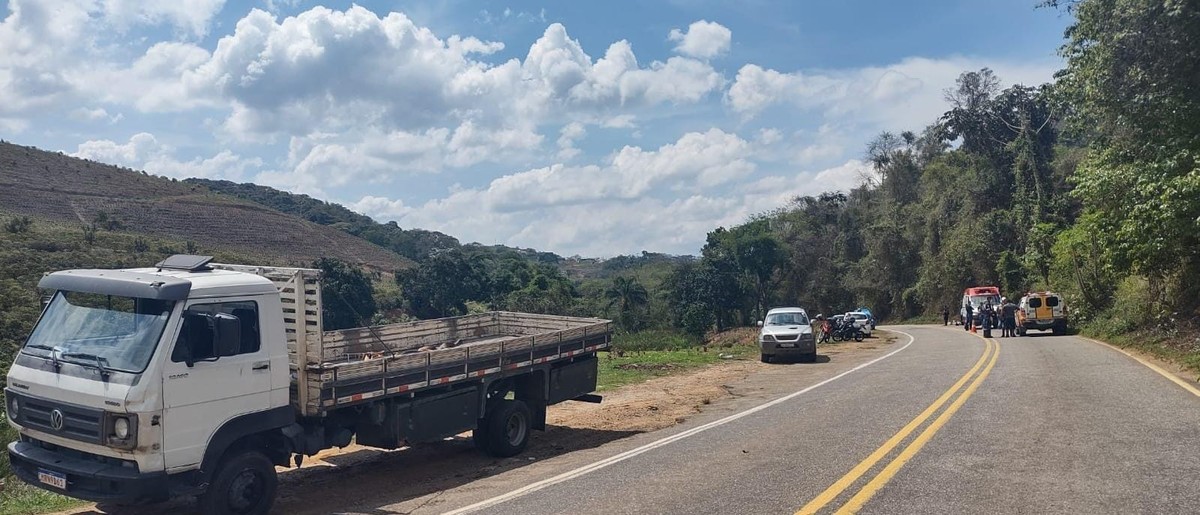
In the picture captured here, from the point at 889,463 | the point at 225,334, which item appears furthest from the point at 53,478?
the point at 889,463

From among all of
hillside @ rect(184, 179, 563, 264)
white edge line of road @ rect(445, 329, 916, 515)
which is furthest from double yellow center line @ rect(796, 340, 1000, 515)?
hillside @ rect(184, 179, 563, 264)

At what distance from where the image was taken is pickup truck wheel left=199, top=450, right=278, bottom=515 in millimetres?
7348

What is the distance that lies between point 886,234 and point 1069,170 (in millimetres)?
18356

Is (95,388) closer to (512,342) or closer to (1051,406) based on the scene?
(512,342)

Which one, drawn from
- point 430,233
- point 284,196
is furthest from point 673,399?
point 430,233

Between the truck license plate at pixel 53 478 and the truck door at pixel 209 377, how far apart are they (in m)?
0.88

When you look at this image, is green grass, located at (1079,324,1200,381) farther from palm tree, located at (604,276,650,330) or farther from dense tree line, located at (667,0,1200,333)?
palm tree, located at (604,276,650,330)

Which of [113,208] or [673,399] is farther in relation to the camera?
[113,208]

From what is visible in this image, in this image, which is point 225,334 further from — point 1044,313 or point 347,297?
point 347,297

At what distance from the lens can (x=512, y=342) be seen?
10.8m

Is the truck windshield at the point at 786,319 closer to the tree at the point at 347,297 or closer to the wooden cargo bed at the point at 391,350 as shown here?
the wooden cargo bed at the point at 391,350

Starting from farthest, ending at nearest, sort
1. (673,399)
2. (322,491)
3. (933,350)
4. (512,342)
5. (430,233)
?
(430,233), (933,350), (673,399), (512,342), (322,491)

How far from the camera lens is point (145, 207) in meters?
66.8

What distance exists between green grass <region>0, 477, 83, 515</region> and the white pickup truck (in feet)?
3.03
